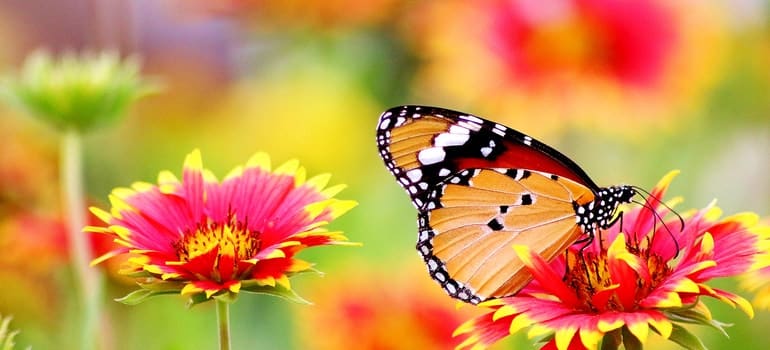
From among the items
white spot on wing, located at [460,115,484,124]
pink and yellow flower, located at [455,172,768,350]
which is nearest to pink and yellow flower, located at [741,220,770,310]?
Answer: pink and yellow flower, located at [455,172,768,350]

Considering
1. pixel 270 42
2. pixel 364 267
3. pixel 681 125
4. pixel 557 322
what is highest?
pixel 270 42

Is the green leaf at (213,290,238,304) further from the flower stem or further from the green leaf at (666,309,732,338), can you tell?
the green leaf at (666,309,732,338)

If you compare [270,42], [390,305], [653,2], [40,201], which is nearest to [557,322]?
[390,305]

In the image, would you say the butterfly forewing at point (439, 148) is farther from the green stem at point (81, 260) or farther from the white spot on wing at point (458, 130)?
the green stem at point (81, 260)

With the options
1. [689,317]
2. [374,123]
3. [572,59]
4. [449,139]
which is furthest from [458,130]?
[374,123]

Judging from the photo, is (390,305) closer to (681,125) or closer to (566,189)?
(566,189)

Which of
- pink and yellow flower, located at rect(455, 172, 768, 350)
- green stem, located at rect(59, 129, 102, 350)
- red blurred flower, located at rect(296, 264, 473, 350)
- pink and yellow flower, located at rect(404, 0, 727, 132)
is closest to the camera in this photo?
pink and yellow flower, located at rect(455, 172, 768, 350)

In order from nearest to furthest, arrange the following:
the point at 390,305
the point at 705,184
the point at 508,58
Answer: the point at 390,305
the point at 508,58
the point at 705,184
